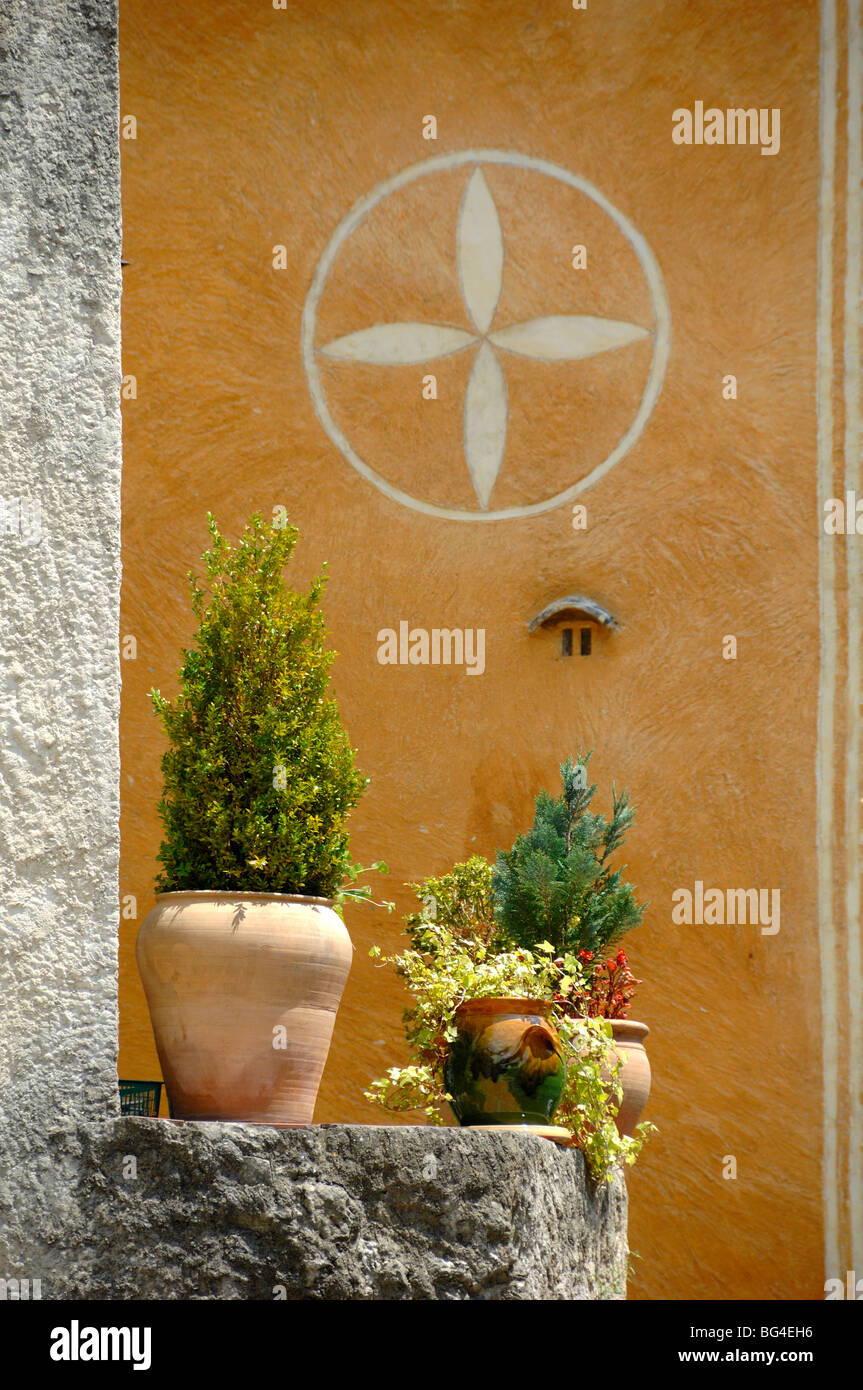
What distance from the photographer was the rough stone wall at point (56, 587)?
10.6 ft

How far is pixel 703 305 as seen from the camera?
24.8 feet

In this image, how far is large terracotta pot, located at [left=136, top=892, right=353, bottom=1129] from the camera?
3.85 meters

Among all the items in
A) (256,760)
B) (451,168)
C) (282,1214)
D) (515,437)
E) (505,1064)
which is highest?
(451,168)

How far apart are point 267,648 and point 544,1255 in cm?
156

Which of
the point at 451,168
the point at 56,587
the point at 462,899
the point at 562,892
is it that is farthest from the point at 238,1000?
the point at 451,168

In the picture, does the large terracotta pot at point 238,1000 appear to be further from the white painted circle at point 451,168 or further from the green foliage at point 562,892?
the white painted circle at point 451,168

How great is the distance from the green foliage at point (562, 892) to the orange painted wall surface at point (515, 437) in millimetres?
1606

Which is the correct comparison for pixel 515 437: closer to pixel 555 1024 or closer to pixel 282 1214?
pixel 555 1024

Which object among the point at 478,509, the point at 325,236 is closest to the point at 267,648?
Answer: the point at 478,509

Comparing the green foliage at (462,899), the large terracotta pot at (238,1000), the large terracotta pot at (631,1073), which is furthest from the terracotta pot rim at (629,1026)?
the large terracotta pot at (238,1000)

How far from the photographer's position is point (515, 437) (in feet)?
24.6

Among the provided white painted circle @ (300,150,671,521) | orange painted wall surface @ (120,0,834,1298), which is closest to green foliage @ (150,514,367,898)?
orange painted wall surface @ (120,0,834,1298)

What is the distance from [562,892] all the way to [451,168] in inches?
150

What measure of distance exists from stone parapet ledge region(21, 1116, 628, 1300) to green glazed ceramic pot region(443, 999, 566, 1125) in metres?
0.66
